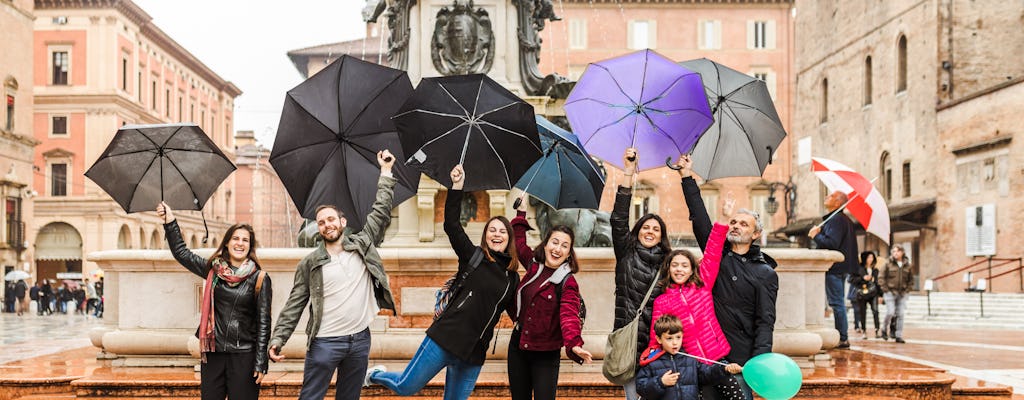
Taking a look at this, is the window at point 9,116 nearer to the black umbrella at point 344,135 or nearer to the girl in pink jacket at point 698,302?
the black umbrella at point 344,135

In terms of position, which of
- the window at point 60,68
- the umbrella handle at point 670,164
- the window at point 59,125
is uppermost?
the window at point 60,68

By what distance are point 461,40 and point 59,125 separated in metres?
51.7

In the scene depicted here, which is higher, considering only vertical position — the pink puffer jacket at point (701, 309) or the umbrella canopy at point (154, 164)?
the umbrella canopy at point (154, 164)

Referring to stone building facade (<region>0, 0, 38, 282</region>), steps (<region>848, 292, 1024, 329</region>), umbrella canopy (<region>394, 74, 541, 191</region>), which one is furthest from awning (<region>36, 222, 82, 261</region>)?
umbrella canopy (<region>394, 74, 541, 191</region>)

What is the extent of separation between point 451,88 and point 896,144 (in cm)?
3696

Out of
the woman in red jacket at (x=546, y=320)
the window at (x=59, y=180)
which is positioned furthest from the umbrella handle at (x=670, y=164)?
the window at (x=59, y=180)

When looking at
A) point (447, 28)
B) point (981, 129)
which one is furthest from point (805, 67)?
point (447, 28)

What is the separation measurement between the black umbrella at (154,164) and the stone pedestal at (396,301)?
3.13ft

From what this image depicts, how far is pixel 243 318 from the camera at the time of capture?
600 cm

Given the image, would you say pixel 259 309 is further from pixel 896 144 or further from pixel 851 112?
pixel 851 112

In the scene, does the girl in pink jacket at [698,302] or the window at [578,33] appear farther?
the window at [578,33]

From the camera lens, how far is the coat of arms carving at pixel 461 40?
40.6ft

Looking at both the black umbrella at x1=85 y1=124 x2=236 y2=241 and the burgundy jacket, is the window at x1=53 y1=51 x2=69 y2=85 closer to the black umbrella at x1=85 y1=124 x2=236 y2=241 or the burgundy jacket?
the black umbrella at x1=85 y1=124 x2=236 y2=241

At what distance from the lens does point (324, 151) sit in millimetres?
7348
